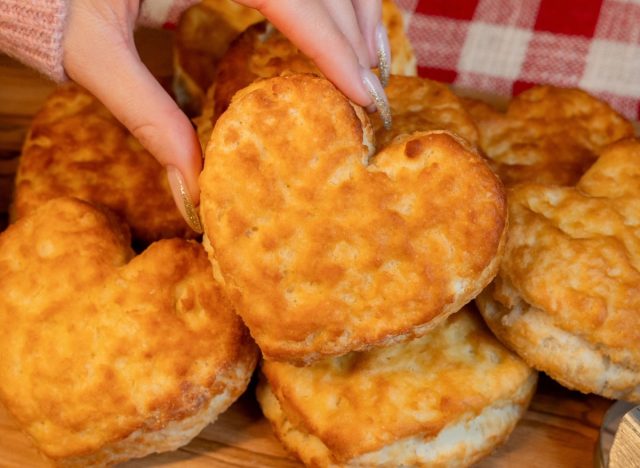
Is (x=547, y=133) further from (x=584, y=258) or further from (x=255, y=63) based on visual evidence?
(x=255, y=63)

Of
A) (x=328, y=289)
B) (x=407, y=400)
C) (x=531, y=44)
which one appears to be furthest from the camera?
(x=531, y=44)

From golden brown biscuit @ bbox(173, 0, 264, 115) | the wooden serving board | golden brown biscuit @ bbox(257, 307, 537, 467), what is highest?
golden brown biscuit @ bbox(173, 0, 264, 115)

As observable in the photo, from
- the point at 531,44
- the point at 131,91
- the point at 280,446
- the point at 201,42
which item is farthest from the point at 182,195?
the point at 531,44

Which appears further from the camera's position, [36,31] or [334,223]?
[36,31]

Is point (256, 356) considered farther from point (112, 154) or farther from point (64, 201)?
point (112, 154)

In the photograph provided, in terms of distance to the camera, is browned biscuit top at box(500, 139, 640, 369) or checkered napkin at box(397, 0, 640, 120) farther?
checkered napkin at box(397, 0, 640, 120)

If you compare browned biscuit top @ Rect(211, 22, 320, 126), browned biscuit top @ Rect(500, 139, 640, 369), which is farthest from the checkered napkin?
browned biscuit top @ Rect(500, 139, 640, 369)

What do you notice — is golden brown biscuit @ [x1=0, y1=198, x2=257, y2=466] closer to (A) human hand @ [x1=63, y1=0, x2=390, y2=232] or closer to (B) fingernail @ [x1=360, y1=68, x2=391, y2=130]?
(A) human hand @ [x1=63, y1=0, x2=390, y2=232]

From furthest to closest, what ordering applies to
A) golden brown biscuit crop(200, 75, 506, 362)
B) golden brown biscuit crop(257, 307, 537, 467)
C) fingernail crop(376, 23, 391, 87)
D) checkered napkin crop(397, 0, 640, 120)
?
1. checkered napkin crop(397, 0, 640, 120)
2. fingernail crop(376, 23, 391, 87)
3. golden brown biscuit crop(257, 307, 537, 467)
4. golden brown biscuit crop(200, 75, 506, 362)
